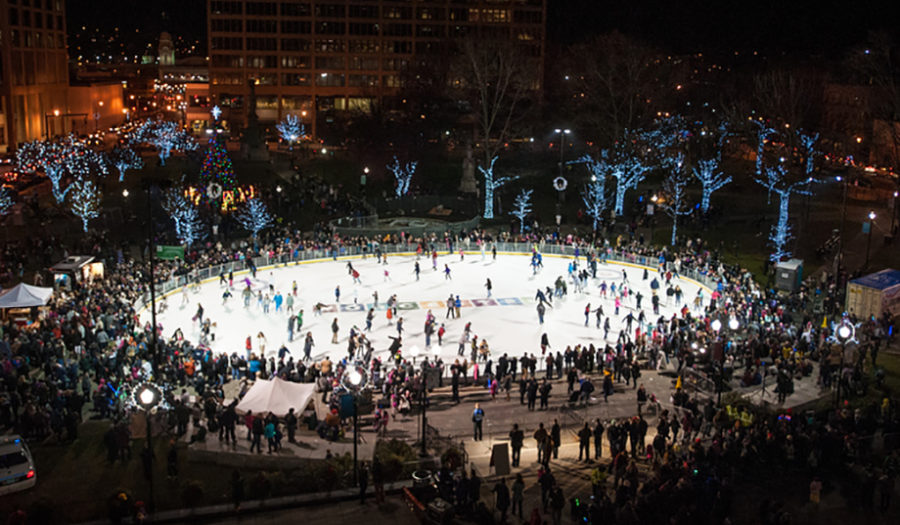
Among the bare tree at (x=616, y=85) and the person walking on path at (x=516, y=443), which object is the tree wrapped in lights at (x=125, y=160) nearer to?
the bare tree at (x=616, y=85)

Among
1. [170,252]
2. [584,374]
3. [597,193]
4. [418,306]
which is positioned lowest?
[418,306]

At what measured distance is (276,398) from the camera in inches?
854

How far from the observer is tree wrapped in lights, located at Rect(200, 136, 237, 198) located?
5206 cm

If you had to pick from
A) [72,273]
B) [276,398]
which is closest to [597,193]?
[72,273]

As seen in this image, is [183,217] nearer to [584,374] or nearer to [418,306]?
[418,306]

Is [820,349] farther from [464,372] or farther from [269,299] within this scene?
[269,299]

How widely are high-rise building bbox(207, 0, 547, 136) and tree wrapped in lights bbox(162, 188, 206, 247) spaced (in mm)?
45443

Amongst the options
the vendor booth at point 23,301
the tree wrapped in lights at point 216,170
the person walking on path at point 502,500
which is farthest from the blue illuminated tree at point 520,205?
the person walking on path at point 502,500

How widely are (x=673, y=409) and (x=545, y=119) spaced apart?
53672 millimetres

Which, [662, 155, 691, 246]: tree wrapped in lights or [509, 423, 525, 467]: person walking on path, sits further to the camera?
[662, 155, 691, 246]: tree wrapped in lights

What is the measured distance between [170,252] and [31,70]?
5290 cm

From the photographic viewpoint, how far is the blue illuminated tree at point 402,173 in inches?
2539

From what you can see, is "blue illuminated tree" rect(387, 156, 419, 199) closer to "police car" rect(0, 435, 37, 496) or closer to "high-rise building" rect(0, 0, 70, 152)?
"high-rise building" rect(0, 0, 70, 152)

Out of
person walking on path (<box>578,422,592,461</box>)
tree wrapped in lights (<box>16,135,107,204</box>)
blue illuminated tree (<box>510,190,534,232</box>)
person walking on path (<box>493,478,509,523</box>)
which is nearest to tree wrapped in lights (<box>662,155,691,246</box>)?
blue illuminated tree (<box>510,190,534,232</box>)
